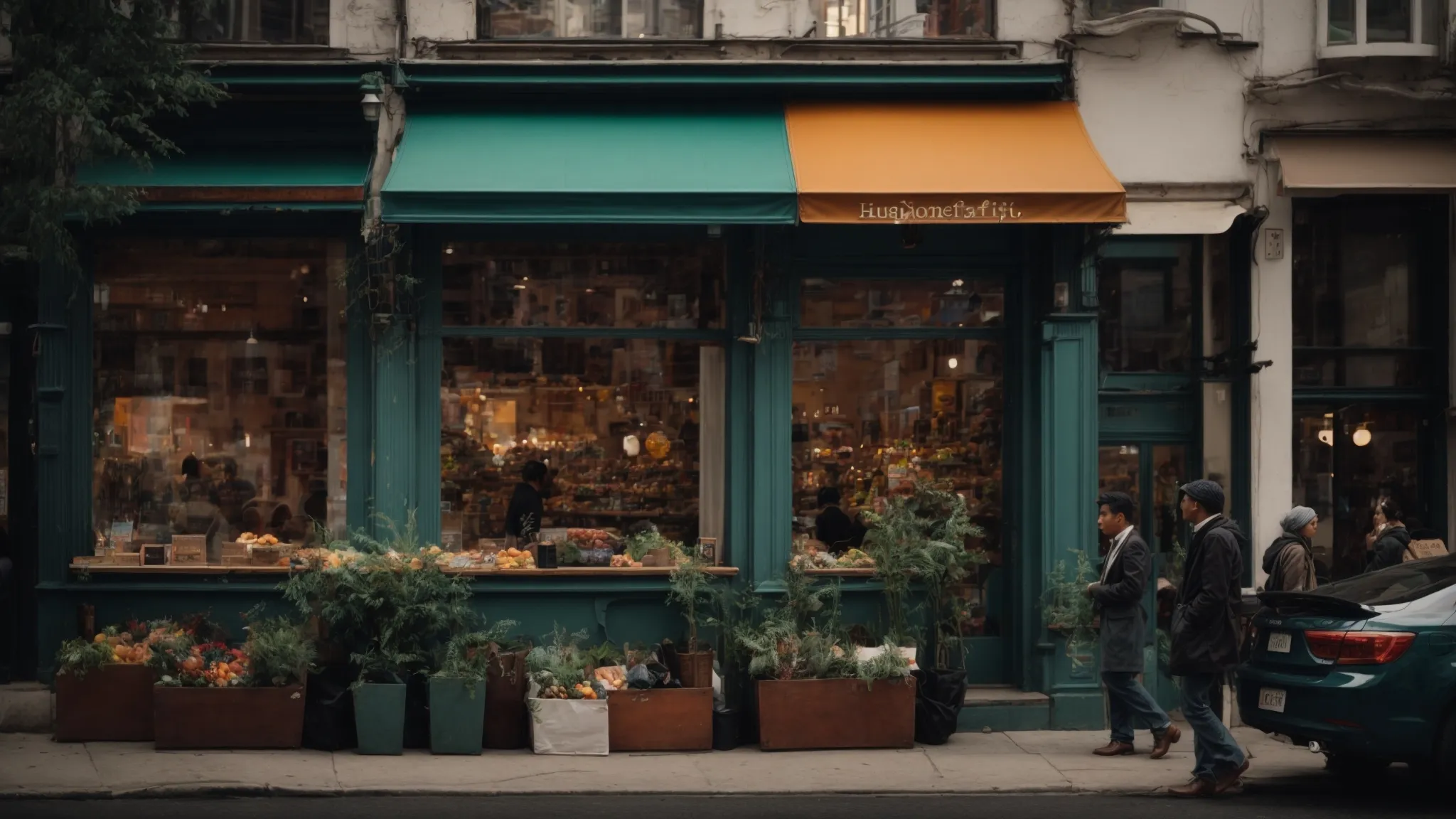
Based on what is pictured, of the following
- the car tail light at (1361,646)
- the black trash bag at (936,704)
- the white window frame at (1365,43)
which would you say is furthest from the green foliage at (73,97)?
the white window frame at (1365,43)

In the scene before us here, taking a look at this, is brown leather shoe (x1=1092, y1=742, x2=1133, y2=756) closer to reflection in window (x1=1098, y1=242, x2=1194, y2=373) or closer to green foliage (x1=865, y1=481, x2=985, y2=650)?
green foliage (x1=865, y1=481, x2=985, y2=650)

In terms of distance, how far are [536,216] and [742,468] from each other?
109 inches

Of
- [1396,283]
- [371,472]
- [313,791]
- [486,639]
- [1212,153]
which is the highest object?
[1212,153]

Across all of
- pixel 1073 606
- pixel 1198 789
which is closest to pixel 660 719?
pixel 1073 606

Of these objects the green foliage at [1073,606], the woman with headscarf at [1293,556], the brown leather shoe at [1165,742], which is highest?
the woman with headscarf at [1293,556]

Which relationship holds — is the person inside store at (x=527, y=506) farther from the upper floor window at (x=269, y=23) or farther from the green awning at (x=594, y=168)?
the upper floor window at (x=269, y=23)

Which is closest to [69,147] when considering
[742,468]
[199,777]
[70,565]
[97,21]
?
[97,21]

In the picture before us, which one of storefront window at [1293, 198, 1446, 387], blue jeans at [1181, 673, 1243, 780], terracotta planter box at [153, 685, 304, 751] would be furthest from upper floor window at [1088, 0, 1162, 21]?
terracotta planter box at [153, 685, 304, 751]

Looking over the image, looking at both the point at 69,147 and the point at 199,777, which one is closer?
the point at 199,777

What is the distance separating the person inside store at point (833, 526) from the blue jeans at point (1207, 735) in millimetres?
3669

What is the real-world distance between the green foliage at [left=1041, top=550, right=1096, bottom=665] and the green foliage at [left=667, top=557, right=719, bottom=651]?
272 cm

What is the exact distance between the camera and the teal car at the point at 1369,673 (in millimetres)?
9352

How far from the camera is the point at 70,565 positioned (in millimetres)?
12164

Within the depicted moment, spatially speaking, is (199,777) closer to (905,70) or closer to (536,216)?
(536,216)
